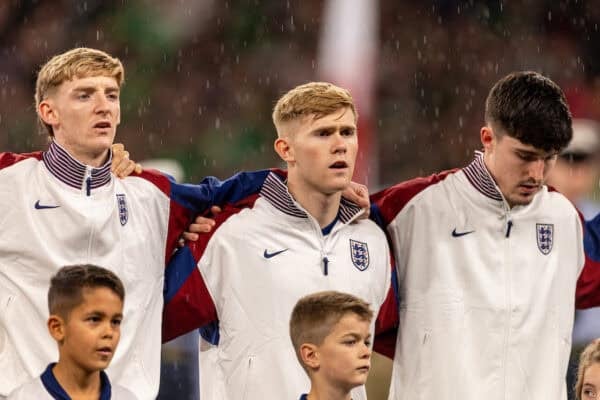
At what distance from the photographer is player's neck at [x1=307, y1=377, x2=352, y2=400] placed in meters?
4.72

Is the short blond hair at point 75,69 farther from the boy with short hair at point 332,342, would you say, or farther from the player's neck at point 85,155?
the boy with short hair at point 332,342

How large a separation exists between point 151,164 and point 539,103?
5228 mm

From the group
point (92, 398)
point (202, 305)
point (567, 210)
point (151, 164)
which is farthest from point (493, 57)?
point (92, 398)

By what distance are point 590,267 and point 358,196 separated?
0.98 m

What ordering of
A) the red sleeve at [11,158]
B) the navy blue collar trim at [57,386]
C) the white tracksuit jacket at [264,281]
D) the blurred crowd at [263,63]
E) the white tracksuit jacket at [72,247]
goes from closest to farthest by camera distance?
1. the navy blue collar trim at [57,386]
2. the white tracksuit jacket at [72,247]
3. the red sleeve at [11,158]
4. the white tracksuit jacket at [264,281]
5. the blurred crowd at [263,63]

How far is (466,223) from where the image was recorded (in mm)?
5480

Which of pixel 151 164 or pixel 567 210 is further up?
pixel 151 164


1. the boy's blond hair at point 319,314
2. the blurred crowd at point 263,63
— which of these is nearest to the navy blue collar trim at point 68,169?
the boy's blond hair at point 319,314

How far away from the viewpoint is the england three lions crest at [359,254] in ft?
17.5

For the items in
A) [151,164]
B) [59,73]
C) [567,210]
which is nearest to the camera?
[59,73]

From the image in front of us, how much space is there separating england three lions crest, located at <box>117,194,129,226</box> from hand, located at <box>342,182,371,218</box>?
83 cm

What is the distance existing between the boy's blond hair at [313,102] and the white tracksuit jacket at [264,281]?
0.25 metres

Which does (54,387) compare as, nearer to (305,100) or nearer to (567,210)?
(305,100)

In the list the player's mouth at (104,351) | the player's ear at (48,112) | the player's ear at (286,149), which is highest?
the player's ear at (48,112)
